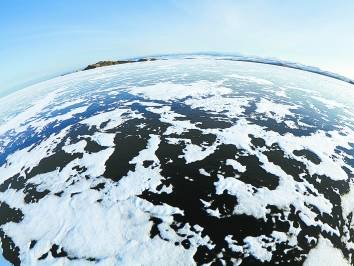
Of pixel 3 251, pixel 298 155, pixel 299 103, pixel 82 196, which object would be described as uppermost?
pixel 299 103

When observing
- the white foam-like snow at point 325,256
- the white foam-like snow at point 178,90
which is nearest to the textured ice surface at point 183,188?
the white foam-like snow at point 325,256

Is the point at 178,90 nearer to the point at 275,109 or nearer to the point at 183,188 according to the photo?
the point at 275,109

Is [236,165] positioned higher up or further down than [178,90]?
further down

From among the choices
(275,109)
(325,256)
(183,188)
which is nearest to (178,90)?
(275,109)

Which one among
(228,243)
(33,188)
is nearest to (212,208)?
(228,243)

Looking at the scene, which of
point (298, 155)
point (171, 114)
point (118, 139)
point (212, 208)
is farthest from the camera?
point (171, 114)

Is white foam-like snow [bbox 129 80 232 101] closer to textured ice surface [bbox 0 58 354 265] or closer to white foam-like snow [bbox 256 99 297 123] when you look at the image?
textured ice surface [bbox 0 58 354 265]

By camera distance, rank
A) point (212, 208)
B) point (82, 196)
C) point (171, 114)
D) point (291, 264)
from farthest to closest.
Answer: point (171, 114)
point (82, 196)
point (212, 208)
point (291, 264)

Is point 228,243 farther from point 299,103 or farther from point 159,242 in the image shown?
point 299,103

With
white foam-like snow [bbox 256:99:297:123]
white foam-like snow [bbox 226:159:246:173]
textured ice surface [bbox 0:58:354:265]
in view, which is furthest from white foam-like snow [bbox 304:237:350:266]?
white foam-like snow [bbox 256:99:297:123]
